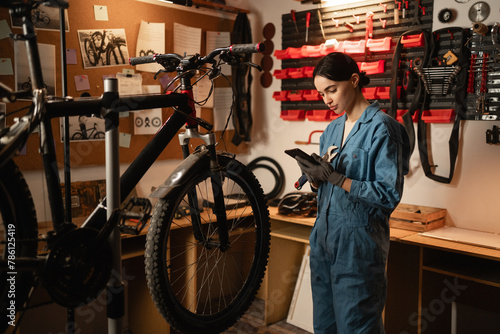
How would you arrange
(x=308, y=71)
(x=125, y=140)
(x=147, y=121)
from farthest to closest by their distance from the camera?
(x=308, y=71) → (x=147, y=121) → (x=125, y=140)

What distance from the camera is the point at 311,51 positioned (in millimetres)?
3371

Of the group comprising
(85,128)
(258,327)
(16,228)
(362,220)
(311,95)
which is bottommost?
(258,327)

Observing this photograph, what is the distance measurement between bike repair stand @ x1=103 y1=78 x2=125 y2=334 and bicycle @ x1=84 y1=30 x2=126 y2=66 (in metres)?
1.89

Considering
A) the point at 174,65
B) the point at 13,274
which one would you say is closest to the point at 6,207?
the point at 13,274

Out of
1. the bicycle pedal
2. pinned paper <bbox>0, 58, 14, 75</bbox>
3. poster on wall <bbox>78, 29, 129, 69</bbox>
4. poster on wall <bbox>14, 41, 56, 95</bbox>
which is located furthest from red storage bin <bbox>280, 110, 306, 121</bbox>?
the bicycle pedal

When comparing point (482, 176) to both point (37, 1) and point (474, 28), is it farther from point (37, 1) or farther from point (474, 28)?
point (37, 1)

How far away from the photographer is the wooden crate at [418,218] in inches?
109

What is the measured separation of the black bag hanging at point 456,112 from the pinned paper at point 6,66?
243 centimetres

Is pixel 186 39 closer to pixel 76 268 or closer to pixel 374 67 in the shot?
pixel 374 67

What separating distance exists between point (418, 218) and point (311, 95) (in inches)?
47.4

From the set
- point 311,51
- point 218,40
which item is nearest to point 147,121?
point 218,40

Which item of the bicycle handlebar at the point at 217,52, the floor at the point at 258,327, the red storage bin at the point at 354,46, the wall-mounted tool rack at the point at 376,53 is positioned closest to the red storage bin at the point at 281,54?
the wall-mounted tool rack at the point at 376,53

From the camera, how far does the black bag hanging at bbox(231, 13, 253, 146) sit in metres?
3.67

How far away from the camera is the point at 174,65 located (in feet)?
4.83
